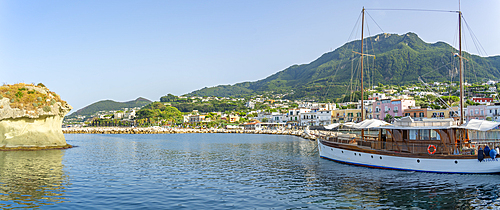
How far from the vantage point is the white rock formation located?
111 feet

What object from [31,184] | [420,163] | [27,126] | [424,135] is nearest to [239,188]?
[31,184]

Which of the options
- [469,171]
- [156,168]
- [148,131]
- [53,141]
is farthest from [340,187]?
[148,131]

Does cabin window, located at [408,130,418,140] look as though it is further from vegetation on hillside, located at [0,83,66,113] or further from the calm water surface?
vegetation on hillside, located at [0,83,66,113]

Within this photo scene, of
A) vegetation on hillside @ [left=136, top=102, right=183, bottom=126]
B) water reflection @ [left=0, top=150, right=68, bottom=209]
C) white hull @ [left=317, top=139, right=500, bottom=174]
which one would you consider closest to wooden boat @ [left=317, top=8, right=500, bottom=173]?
white hull @ [left=317, top=139, right=500, bottom=174]

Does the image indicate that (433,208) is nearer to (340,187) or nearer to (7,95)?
(340,187)

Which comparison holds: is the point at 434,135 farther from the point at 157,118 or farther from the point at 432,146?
the point at 157,118

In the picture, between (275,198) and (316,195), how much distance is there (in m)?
2.00

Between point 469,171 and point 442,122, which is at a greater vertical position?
point 442,122

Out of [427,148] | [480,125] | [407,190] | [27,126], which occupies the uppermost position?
[480,125]

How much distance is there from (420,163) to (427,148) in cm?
109

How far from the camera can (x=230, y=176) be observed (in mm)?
19219

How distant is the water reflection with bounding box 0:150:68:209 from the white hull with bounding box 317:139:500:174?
60.0ft

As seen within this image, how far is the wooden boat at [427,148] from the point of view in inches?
732

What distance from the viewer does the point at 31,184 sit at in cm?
1595
